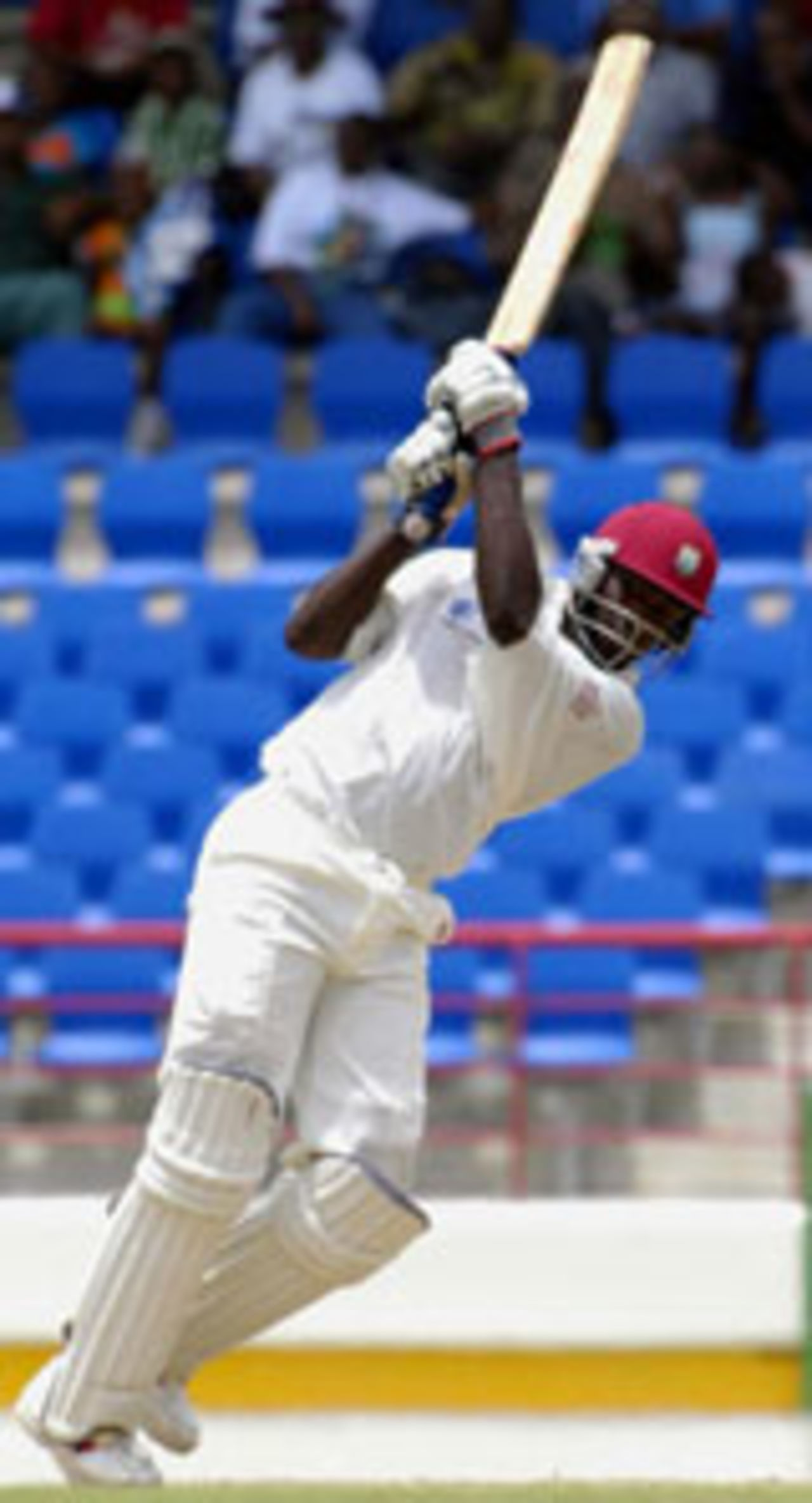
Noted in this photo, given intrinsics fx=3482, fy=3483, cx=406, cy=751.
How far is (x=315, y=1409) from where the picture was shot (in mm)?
6730

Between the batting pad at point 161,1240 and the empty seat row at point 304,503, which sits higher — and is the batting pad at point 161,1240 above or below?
below

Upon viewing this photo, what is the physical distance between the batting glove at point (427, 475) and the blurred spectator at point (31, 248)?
6.19 meters

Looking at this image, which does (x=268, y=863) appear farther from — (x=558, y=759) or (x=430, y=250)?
(x=430, y=250)

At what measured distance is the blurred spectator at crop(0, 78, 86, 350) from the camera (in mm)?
11109

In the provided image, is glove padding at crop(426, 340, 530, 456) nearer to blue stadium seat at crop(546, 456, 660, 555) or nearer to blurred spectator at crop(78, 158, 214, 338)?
blue stadium seat at crop(546, 456, 660, 555)

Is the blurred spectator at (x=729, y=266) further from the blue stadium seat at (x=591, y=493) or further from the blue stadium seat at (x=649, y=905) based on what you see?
the blue stadium seat at (x=649, y=905)

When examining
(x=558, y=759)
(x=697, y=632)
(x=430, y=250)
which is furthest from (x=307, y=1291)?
(x=430, y=250)

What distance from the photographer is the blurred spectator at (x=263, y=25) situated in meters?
11.6

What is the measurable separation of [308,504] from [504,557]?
5.17 m

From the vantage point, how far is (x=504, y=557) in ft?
16.2

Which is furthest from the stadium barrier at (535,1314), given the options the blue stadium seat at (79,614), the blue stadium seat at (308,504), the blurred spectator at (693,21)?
the blurred spectator at (693,21)

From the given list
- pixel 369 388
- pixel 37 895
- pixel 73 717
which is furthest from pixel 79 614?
pixel 369 388

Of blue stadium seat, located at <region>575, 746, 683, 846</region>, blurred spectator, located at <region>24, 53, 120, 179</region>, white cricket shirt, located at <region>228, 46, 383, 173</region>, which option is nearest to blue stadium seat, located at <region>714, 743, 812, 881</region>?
blue stadium seat, located at <region>575, 746, 683, 846</region>

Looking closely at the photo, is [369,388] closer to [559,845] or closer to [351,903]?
[559,845]
